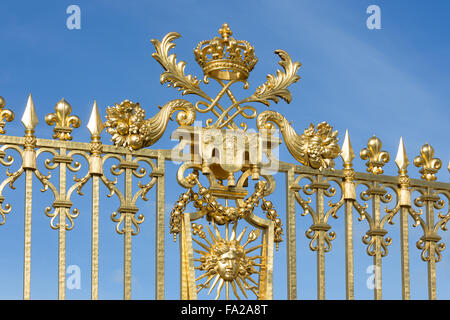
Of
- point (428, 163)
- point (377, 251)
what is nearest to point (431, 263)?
point (377, 251)

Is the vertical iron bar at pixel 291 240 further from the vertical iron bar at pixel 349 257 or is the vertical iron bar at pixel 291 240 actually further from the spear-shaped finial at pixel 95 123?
the spear-shaped finial at pixel 95 123

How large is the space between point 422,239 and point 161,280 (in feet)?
9.09

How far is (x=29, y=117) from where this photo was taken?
30.6 feet

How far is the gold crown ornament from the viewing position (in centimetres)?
995

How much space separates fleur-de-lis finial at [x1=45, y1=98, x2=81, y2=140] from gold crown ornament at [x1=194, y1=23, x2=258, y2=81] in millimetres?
1296

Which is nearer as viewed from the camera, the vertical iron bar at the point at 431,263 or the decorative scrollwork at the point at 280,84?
the decorative scrollwork at the point at 280,84

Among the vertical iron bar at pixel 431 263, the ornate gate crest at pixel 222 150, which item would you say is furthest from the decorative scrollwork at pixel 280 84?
the vertical iron bar at pixel 431 263

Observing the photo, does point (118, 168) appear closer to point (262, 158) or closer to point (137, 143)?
point (137, 143)

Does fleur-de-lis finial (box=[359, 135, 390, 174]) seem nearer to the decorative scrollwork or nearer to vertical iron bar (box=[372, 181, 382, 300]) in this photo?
vertical iron bar (box=[372, 181, 382, 300])

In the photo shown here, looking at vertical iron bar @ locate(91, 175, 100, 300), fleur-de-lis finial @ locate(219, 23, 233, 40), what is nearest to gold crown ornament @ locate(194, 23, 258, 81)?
fleur-de-lis finial @ locate(219, 23, 233, 40)

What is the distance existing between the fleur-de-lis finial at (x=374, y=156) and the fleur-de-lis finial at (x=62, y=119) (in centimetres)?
279

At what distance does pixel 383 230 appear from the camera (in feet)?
34.1

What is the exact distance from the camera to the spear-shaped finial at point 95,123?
9469 millimetres
